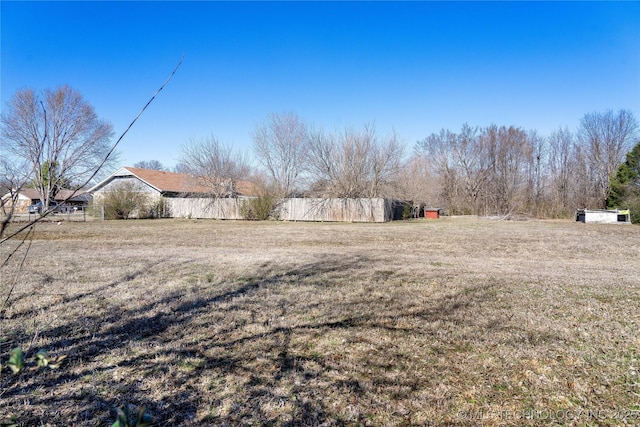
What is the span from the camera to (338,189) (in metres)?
24.7

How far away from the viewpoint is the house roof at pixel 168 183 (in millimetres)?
27344

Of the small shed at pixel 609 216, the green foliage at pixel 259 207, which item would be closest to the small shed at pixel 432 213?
the small shed at pixel 609 216

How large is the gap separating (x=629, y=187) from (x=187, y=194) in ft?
105

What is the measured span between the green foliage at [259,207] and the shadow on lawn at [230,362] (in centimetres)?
2022

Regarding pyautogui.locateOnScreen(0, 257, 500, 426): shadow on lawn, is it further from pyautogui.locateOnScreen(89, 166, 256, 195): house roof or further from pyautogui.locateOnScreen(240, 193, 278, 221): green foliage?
pyautogui.locateOnScreen(89, 166, 256, 195): house roof

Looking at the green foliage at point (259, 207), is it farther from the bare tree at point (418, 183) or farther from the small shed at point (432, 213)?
the small shed at point (432, 213)

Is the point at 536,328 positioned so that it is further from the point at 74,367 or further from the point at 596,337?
the point at 74,367

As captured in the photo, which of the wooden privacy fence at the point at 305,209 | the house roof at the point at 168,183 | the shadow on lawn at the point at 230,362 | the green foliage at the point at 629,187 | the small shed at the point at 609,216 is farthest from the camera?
the house roof at the point at 168,183

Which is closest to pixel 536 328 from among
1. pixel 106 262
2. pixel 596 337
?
pixel 596 337

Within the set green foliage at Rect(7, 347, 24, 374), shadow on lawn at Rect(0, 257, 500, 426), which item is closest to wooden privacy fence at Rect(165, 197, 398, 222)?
shadow on lawn at Rect(0, 257, 500, 426)

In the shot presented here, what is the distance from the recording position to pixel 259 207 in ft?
81.0

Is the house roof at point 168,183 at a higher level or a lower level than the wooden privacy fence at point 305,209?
higher

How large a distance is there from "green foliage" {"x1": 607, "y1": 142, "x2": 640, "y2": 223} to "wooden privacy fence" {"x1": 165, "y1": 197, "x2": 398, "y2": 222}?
1459 cm

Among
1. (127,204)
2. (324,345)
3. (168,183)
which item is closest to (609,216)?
(324,345)
